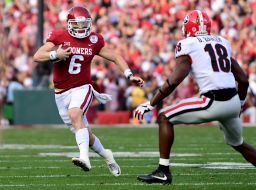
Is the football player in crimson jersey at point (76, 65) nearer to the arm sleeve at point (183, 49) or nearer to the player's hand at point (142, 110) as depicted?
the player's hand at point (142, 110)

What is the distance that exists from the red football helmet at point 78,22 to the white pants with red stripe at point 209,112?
1731 millimetres

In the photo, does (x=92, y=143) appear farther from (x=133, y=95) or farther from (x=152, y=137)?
(x=133, y=95)

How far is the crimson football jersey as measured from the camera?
9.65 m

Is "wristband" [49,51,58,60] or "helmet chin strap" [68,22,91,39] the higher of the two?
Result: "helmet chin strap" [68,22,91,39]

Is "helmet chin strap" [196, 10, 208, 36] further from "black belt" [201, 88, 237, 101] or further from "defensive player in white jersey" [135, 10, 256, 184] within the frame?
"black belt" [201, 88, 237, 101]

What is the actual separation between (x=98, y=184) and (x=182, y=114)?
102 centimetres

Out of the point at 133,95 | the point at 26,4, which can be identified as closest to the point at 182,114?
the point at 133,95

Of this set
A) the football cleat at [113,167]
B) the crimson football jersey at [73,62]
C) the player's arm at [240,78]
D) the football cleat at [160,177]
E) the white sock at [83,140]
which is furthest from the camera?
the crimson football jersey at [73,62]

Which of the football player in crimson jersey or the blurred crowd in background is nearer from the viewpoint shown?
the football player in crimson jersey

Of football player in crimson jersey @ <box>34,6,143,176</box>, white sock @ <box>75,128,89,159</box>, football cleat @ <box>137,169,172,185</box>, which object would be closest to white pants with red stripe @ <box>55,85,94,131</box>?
football player in crimson jersey @ <box>34,6,143,176</box>

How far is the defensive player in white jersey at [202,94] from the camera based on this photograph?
8.23m

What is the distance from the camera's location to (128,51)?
24.3m

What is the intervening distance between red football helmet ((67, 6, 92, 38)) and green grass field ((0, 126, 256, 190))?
1431 millimetres

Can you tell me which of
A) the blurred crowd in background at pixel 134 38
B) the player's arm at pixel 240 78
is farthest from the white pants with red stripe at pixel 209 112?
the blurred crowd in background at pixel 134 38
